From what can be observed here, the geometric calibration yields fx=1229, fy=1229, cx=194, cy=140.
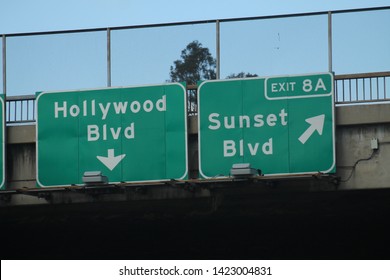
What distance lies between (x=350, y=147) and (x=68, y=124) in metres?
7.26

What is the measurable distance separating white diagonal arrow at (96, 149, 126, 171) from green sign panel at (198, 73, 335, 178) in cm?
220

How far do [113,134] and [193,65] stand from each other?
270 cm

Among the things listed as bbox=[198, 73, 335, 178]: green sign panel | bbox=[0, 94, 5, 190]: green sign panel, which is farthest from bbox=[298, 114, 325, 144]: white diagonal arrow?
bbox=[0, 94, 5, 190]: green sign panel

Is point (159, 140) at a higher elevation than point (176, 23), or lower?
lower

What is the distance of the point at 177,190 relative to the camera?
31969 millimetres

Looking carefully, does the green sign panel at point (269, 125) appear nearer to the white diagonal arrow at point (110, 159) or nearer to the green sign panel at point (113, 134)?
the green sign panel at point (113, 134)

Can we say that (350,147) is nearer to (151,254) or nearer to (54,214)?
(54,214)

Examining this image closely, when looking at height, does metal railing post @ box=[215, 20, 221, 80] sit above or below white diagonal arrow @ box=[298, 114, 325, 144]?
above

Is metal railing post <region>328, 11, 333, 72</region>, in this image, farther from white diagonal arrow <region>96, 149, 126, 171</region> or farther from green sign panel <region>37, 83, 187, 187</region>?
white diagonal arrow <region>96, 149, 126, 171</region>

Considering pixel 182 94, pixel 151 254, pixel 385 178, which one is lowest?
pixel 151 254

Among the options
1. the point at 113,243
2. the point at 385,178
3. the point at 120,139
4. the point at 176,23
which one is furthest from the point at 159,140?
the point at 113,243

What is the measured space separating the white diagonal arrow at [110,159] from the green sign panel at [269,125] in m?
2.20

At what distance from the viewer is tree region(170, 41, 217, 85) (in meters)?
31.3

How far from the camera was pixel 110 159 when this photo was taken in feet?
103
